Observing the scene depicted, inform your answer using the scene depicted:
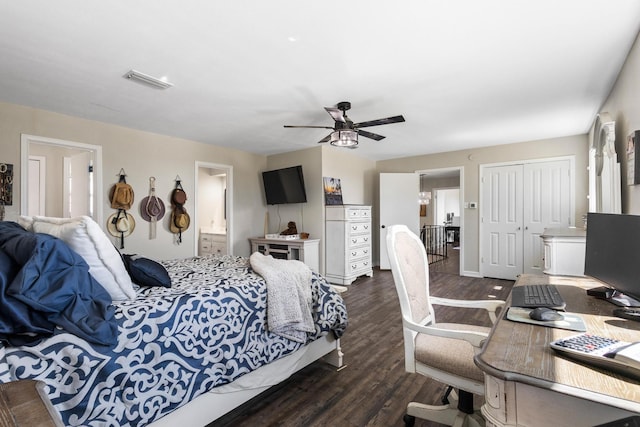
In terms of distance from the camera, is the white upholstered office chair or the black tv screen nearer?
the white upholstered office chair

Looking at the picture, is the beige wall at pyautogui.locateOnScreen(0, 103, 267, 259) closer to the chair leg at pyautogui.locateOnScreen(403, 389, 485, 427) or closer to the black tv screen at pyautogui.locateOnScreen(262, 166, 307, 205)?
the black tv screen at pyautogui.locateOnScreen(262, 166, 307, 205)

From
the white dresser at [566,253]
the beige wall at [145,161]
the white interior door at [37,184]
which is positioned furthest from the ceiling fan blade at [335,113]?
the white interior door at [37,184]

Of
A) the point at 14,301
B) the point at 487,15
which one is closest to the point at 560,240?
the point at 487,15

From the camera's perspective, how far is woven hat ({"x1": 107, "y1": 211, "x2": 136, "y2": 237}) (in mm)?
3939

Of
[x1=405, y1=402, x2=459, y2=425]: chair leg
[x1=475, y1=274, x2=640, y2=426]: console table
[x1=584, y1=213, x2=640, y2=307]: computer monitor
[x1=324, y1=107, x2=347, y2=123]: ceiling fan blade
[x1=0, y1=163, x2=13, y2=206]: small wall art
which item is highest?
[x1=324, y1=107, x2=347, y2=123]: ceiling fan blade

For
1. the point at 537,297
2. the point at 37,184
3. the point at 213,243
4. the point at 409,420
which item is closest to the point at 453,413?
the point at 409,420

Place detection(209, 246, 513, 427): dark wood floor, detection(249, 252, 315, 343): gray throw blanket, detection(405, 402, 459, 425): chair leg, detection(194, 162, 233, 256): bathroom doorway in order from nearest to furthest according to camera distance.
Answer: detection(405, 402, 459, 425): chair leg → detection(209, 246, 513, 427): dark wood floor → detection(249, 252, 315, 343): gray throw blanket → detection(194, 162, 233, 256): bathroom doorway

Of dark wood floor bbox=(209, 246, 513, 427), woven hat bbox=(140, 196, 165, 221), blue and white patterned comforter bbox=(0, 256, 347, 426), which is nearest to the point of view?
blue and white patterned comforter bbox=(0, 256, 347, 426)

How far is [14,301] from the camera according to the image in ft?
3.73

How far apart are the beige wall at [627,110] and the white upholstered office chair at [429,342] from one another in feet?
5.69

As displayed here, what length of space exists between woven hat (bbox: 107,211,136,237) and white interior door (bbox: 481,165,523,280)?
5.66 m

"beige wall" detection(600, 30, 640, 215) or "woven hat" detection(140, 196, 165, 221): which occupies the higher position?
"beige wall" detection(600, 30, 640, 215)

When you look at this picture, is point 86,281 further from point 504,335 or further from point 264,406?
point 504,335

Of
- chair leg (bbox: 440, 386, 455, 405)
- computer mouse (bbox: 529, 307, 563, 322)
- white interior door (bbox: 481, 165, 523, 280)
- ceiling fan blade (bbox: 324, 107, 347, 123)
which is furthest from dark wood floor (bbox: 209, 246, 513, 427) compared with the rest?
white interior door (bbox: 481, 165, 523, 280)
